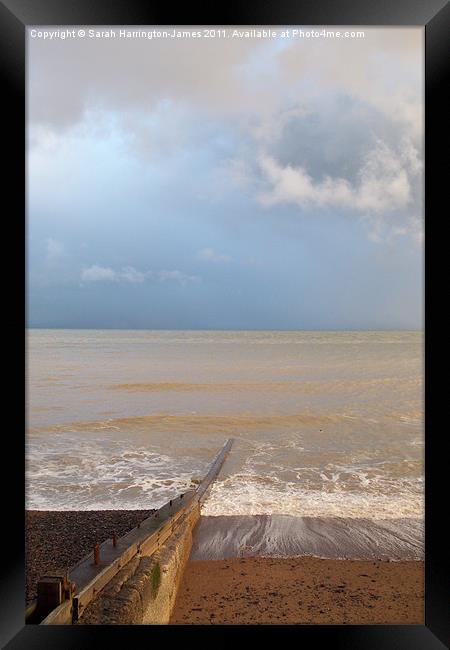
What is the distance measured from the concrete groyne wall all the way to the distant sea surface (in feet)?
3.88

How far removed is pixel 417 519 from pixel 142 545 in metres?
4.23

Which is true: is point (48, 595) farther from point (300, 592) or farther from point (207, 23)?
point (207, 23)

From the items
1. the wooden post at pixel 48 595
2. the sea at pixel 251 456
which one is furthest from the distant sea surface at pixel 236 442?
the wooden post at pixel 48 595

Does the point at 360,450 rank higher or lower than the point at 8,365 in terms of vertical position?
lower

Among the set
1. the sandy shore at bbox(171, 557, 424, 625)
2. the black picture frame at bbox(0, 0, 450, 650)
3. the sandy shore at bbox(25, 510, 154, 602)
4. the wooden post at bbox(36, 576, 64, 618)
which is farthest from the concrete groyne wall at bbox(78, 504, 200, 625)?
the black picture frame at bbox(0, 0, 450, 650)

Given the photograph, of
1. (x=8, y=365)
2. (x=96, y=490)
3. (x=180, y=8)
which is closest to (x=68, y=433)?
(x=96, y=490)

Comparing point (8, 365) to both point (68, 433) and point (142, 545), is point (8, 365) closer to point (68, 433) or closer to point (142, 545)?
point (142, 545)

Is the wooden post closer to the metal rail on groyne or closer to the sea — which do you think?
the metal rail on groyne

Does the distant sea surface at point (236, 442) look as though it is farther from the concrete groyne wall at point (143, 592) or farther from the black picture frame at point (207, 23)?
the black picture frame at point (207, 23)

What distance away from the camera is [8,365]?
1.98m

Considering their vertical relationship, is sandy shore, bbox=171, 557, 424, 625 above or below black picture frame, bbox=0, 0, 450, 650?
below

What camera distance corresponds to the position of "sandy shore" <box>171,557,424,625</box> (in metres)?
3.91

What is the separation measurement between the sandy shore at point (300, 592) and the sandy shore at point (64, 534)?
1374 mm

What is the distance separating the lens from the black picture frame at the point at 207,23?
1.95 meters
